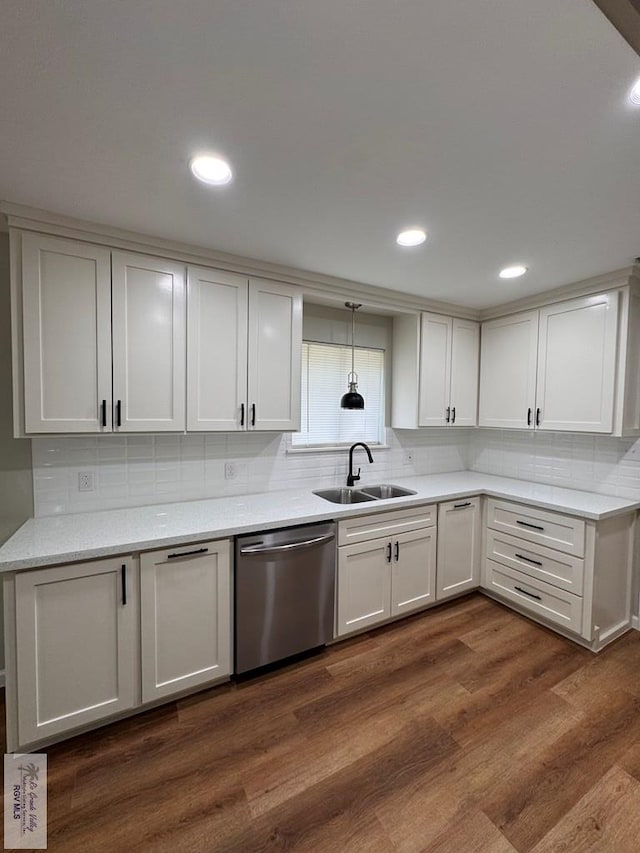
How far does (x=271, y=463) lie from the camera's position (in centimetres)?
281

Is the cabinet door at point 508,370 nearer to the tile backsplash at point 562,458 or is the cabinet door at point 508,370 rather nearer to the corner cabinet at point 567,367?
the corner cabinet at point 567,367

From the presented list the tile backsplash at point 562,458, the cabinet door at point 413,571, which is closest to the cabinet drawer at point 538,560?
the cabinet door at point 413,571

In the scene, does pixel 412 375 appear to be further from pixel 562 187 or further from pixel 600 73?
pixel 600 73

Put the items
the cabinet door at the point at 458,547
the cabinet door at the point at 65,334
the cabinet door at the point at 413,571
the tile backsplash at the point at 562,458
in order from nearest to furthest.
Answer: the cabinet door at the point at 65,334 < the cabinet door at the point at 413,571 < the tile backsplash at the point at 562,458 < the cabinet door at the point at 458,547

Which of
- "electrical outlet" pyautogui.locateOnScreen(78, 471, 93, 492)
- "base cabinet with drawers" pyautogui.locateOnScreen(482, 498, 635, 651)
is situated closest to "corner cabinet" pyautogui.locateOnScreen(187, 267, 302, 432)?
"electrical outlet" pyautogui.locateOnScreen(78, 471, 93, 492)

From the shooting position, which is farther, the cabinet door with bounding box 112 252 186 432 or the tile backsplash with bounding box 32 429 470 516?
the tile backsplash with bounding box 32 429 470 516

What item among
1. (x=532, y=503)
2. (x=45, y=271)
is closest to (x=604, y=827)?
(x=532, y=503)

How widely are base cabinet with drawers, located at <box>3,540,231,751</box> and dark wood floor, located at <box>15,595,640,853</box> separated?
19 centimetres

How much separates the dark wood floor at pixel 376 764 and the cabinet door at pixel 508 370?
6.00 feet

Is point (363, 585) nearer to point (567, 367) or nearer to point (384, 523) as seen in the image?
point (384, 523)

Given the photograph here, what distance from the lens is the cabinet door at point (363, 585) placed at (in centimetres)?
239

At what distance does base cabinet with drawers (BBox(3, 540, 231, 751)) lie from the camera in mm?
1573

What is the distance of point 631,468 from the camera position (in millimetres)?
2688

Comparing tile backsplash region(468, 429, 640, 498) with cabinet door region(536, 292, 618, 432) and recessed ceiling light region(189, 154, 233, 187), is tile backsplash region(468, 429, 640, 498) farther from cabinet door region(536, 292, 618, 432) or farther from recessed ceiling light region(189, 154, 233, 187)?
recessed ceiling light region(189, 154, 233, 187)
